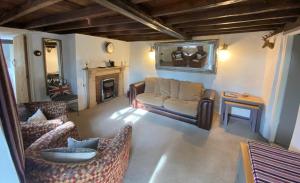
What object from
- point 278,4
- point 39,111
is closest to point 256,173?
point 278,4

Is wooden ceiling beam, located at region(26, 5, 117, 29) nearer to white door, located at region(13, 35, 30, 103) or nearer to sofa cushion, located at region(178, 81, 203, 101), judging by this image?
white door, located at region(13, 35, 30, 103)

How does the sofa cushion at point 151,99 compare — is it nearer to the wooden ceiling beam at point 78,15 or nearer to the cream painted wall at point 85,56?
the cream painted wall at point 85,56

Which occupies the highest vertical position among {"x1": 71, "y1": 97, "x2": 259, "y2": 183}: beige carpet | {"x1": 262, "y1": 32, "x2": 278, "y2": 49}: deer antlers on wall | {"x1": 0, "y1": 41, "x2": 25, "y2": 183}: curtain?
{"x1": 262, "y1": 32, "x2": 278, "y2": 49}: deer antlers on wall

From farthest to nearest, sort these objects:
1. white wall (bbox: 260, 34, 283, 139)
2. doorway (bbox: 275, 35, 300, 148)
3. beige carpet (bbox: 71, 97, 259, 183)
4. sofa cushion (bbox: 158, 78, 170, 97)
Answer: sofa cushion (bbox: 158, 78, 170, 97), white wall (bbox: 260, 34, 283, 139), doorway (bbox: 275, 35, 300, 148), beige carpet (bbox: 71, 97, 259, 183)

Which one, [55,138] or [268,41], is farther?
[268,41]

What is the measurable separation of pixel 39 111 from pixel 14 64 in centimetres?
217

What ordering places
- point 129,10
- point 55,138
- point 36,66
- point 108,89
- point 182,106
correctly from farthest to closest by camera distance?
1. point 108,89
2. point 36,66
3. point 182,106
4. point 129,10
5. point 55,138

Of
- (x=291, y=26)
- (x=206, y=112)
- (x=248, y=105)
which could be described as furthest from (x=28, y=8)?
(x=248, y=105)

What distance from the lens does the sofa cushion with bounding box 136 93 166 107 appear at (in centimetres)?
388

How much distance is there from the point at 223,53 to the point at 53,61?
14.3ft

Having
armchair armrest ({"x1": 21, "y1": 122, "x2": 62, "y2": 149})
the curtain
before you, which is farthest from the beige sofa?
the curtain

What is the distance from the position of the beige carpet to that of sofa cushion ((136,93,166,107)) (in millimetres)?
305

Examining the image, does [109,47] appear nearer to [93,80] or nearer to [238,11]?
[93,80]

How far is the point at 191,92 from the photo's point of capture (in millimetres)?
3881
